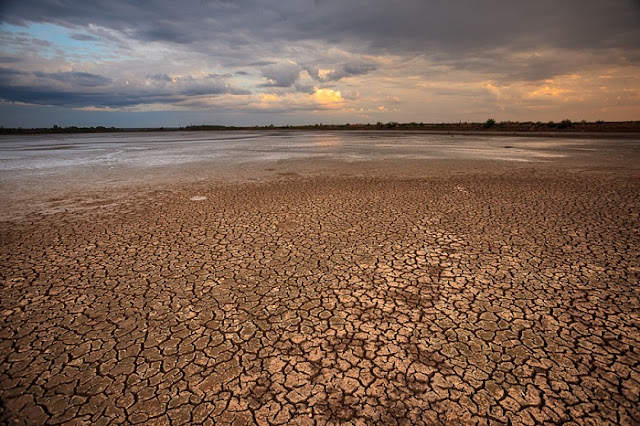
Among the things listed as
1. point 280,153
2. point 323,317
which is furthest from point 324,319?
point 280,153

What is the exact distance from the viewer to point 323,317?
2.73m

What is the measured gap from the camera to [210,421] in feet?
5.77

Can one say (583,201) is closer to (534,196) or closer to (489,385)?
(534,196)

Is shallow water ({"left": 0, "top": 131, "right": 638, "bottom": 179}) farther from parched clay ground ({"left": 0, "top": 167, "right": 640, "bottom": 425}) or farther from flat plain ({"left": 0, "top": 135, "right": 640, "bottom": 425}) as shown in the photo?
parched clay ground ({"left": 0, "top": 167, "right": 640, "bottom": 425})

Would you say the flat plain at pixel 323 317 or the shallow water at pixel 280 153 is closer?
the flat plain at pixel 323 317

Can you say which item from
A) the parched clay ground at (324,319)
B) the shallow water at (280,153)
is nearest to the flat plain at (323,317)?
the parched clay ground at (324,319)

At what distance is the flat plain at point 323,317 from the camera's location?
1874mm

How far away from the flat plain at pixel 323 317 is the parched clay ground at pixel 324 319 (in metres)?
0.02

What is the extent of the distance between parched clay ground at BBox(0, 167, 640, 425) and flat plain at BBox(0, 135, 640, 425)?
0.02 m

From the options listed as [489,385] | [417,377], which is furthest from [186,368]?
[489,385]

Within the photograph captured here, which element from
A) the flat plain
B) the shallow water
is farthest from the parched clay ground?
the shallow water

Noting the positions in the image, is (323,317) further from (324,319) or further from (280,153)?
(280,153)

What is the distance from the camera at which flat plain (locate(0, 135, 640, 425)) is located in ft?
6.15

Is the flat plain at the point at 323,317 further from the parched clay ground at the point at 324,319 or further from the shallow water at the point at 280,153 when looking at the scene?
the shallow water at the point at 280,153
